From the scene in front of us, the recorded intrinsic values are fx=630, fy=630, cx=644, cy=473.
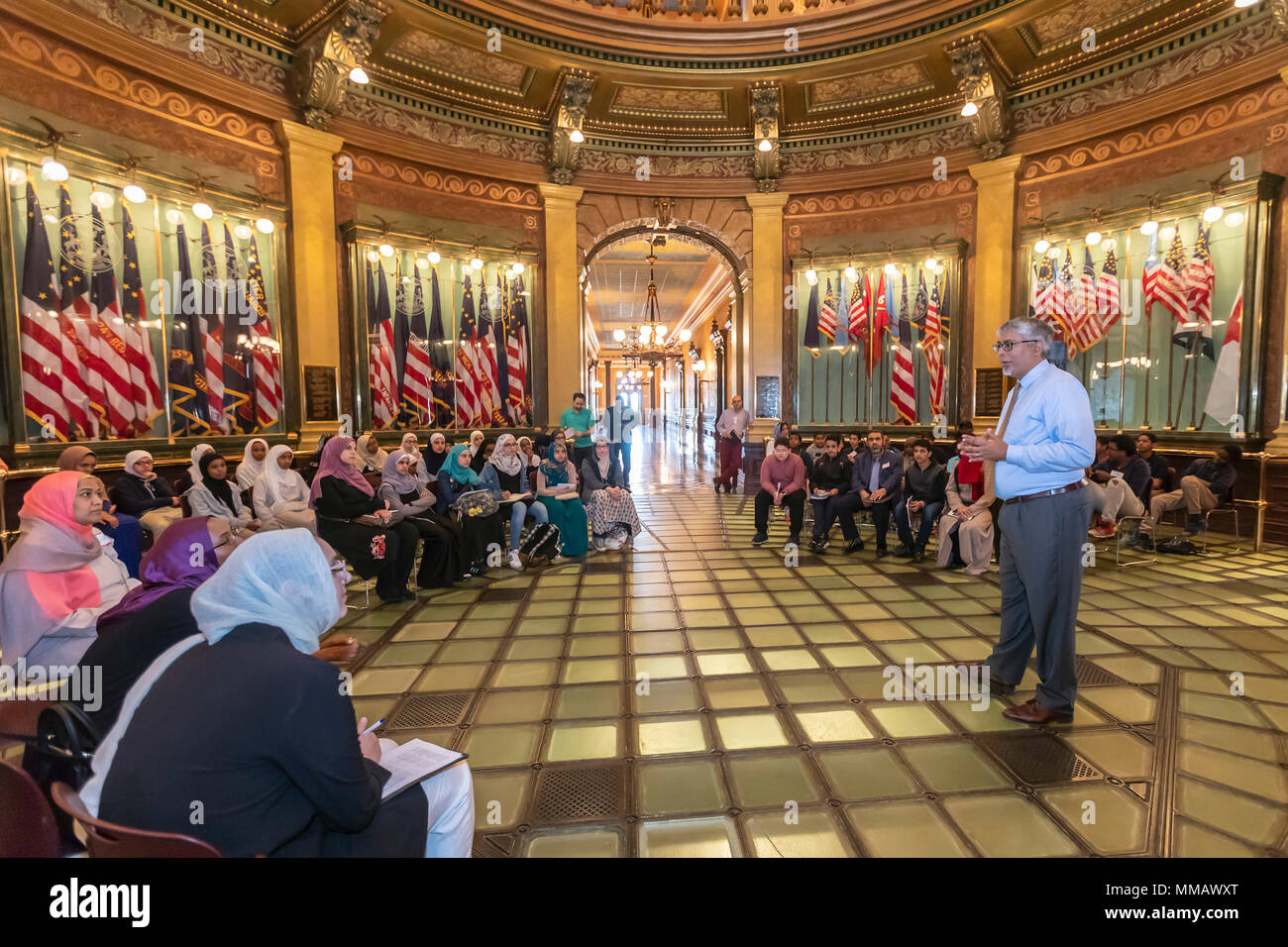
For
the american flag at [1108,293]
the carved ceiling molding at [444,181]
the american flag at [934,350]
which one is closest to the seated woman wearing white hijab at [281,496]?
Result: the carved ceiling molding at [444,181]

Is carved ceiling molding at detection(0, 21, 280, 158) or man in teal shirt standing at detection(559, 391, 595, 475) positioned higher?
carved ceiling molding at detection(0, 21, 280, 158)

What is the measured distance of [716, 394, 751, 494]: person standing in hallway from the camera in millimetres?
11070

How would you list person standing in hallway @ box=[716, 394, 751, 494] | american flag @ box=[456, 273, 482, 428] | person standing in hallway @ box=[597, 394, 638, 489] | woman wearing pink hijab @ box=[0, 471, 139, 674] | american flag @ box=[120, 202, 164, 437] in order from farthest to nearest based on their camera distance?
person standing in hallway @ box=[716, 394, 751, 494] → person standing in hallway @ box=[597, 394, 638, 489] → american flag @ box=[456, 273, 482, 428] → american flag @ box=[120, 202, 164, 437] → woman wearing pink hijab @ box=[0, 471, 139, 674]

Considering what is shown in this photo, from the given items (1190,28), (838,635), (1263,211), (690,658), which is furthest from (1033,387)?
(1190,28)

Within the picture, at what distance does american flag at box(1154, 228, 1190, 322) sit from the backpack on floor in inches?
323

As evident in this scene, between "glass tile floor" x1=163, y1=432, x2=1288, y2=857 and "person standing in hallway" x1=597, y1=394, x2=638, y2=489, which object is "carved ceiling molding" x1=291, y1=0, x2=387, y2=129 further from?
"glass tile floor" x1=163, y1=432, x2=1288, y2=857

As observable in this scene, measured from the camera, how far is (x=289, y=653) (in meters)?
1.43

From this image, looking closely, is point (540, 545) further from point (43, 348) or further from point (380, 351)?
point (43, 348)

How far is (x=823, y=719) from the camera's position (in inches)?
127

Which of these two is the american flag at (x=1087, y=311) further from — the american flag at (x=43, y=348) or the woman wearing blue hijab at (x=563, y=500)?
the american flag at (x=43, y=348)

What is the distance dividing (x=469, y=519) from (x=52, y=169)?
4.97m

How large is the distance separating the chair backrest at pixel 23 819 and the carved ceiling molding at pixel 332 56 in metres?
8.71

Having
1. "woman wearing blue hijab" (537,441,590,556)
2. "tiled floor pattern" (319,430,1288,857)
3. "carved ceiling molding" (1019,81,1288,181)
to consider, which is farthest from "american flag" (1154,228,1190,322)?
"woman wearing blue hijab" (537,441,590,556)

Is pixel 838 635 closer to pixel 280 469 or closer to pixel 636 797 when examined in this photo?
pixel 636 797
